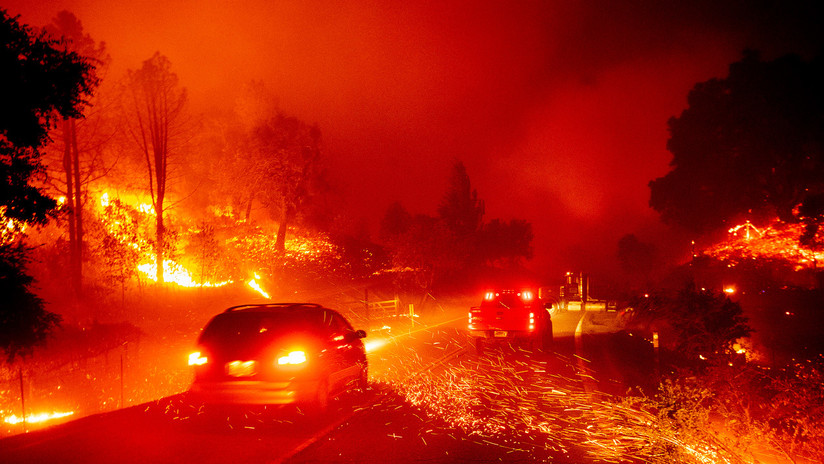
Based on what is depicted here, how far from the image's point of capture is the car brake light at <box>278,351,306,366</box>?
28.4 feet

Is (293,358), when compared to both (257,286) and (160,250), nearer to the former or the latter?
(160,250)

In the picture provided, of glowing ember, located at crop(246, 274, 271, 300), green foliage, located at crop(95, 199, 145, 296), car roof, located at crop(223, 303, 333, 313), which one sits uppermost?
green foliage, located at crop(95, 199, 145, 296)

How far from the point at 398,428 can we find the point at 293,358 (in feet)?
6.09

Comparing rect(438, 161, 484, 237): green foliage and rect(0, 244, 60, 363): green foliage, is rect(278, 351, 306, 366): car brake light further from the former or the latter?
rect(438, 161, 484, 237): green foliage

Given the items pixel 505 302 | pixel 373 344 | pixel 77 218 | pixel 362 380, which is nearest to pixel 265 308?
pixel 362 380

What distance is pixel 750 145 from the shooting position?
34062mm

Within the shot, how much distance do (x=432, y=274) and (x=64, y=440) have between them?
35.7 meters

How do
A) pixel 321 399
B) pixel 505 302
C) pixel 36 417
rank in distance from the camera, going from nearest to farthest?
1. pixel 321 399
2. pixel 36 417
3. pixel 505 302

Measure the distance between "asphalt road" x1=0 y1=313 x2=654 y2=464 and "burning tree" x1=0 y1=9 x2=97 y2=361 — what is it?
5.71 feet

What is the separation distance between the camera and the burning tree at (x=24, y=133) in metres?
8.08

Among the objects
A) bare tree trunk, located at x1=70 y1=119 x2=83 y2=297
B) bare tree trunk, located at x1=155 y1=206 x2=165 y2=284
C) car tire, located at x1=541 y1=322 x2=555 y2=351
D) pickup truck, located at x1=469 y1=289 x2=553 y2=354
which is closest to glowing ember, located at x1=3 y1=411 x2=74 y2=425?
bare tree trunk, located at x1=70 y1=119 x2=83 y2=297

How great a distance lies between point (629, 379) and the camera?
12539 millimetres

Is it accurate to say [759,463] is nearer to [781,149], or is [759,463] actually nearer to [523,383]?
[523,383]


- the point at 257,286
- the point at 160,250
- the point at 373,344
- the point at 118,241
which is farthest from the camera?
the point at 257,286
